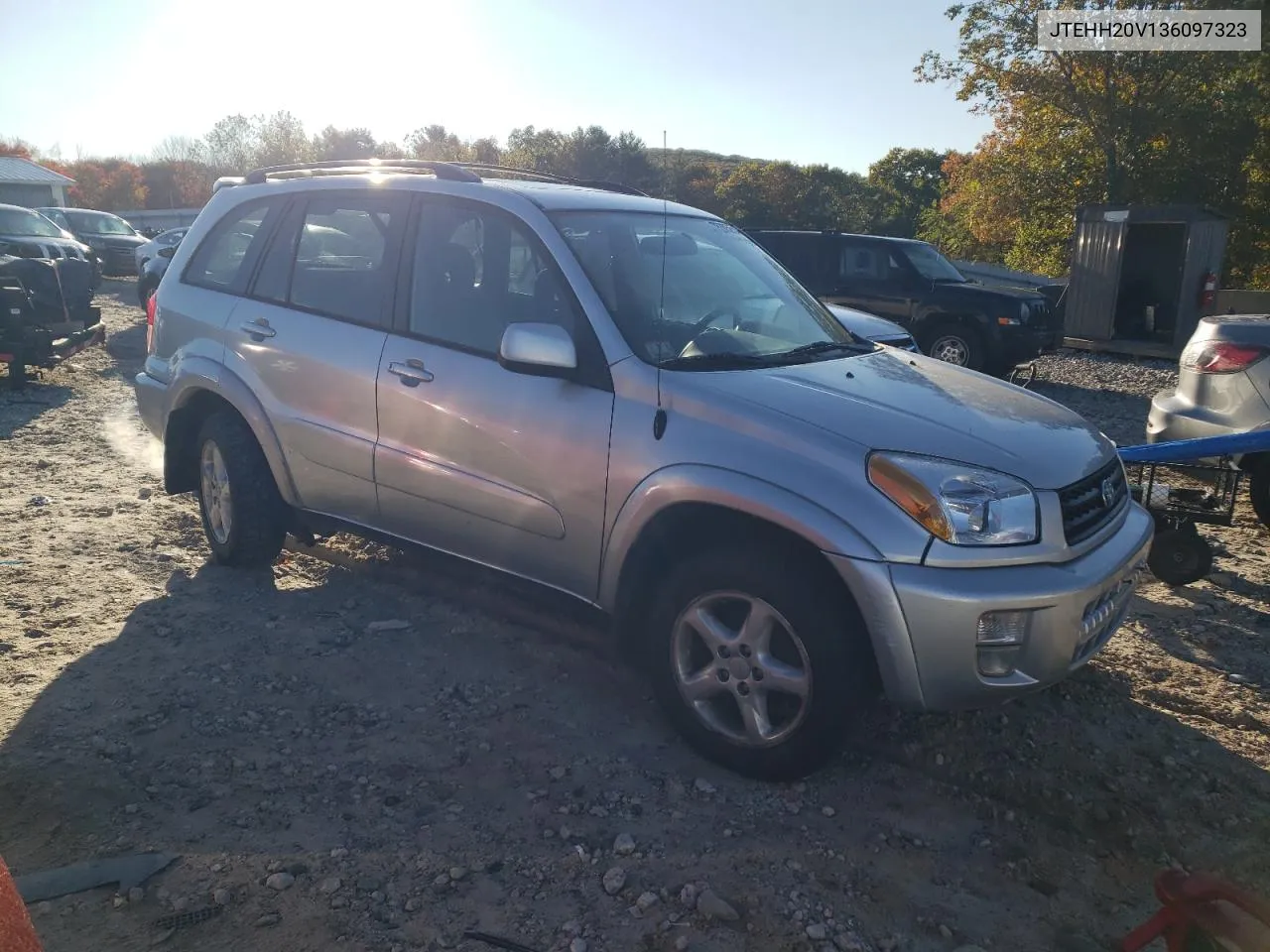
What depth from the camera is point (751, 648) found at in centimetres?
313

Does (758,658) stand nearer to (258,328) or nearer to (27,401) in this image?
(258,328)

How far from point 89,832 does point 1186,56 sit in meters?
23.7

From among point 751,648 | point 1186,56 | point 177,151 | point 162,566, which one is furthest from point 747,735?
point 177,151

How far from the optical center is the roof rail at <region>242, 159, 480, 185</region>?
164 inches

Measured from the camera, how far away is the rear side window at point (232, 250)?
15.8ft

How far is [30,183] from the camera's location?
43.8 meters

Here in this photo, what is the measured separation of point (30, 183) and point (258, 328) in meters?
48.4

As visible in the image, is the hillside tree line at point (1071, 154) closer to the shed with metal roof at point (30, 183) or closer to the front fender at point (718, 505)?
the front fender at point (718, 505)

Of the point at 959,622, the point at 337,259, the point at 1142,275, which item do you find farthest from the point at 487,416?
the point at 1142,275

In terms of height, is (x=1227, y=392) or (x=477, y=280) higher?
(x=477, y=280)

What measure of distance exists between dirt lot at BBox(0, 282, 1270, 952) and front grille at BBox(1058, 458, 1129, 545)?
850 mm

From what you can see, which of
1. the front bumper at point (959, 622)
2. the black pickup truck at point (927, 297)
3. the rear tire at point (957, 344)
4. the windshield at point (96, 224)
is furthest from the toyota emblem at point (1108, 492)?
the windshield at point (96, 224)

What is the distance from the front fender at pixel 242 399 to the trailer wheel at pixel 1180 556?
4.25 m

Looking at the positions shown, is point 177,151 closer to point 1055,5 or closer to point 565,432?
point 1055,5
